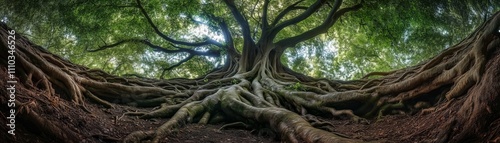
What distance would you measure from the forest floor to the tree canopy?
2942mm

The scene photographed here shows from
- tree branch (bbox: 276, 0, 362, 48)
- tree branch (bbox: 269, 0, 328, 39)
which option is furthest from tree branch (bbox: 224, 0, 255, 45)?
tree branch (bbox: 276, 0, 362, 48)

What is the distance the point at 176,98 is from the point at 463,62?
493 centimetres

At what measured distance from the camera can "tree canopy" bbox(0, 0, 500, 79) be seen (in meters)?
7.29

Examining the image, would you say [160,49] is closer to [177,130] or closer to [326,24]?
[326,24]

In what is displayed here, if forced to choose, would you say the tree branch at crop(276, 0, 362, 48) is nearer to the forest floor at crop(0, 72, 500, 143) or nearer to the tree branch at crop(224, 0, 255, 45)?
the tree branch at crop(224, 0, 255, 45)

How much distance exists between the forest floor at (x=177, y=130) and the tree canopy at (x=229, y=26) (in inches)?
116

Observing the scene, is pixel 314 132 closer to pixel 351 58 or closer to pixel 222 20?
pixel 222 20

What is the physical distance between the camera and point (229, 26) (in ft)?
40.5

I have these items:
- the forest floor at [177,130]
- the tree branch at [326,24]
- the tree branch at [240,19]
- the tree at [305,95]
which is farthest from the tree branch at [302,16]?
the forest floor at [177,130]

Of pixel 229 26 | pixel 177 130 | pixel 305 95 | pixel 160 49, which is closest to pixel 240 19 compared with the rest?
pixel 229 26

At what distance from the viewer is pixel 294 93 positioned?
6.71m

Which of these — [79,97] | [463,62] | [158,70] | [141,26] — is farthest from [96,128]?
[158,70]

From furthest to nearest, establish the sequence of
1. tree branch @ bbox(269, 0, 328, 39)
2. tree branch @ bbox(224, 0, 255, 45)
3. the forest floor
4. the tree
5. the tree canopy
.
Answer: tree branch @ bbox(224, 0, 255, 45)
tree branch @ bbox(269, 0, 328, 39)
the tree canopy
the forest floor
the tree

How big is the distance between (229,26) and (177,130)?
814 centimetres
